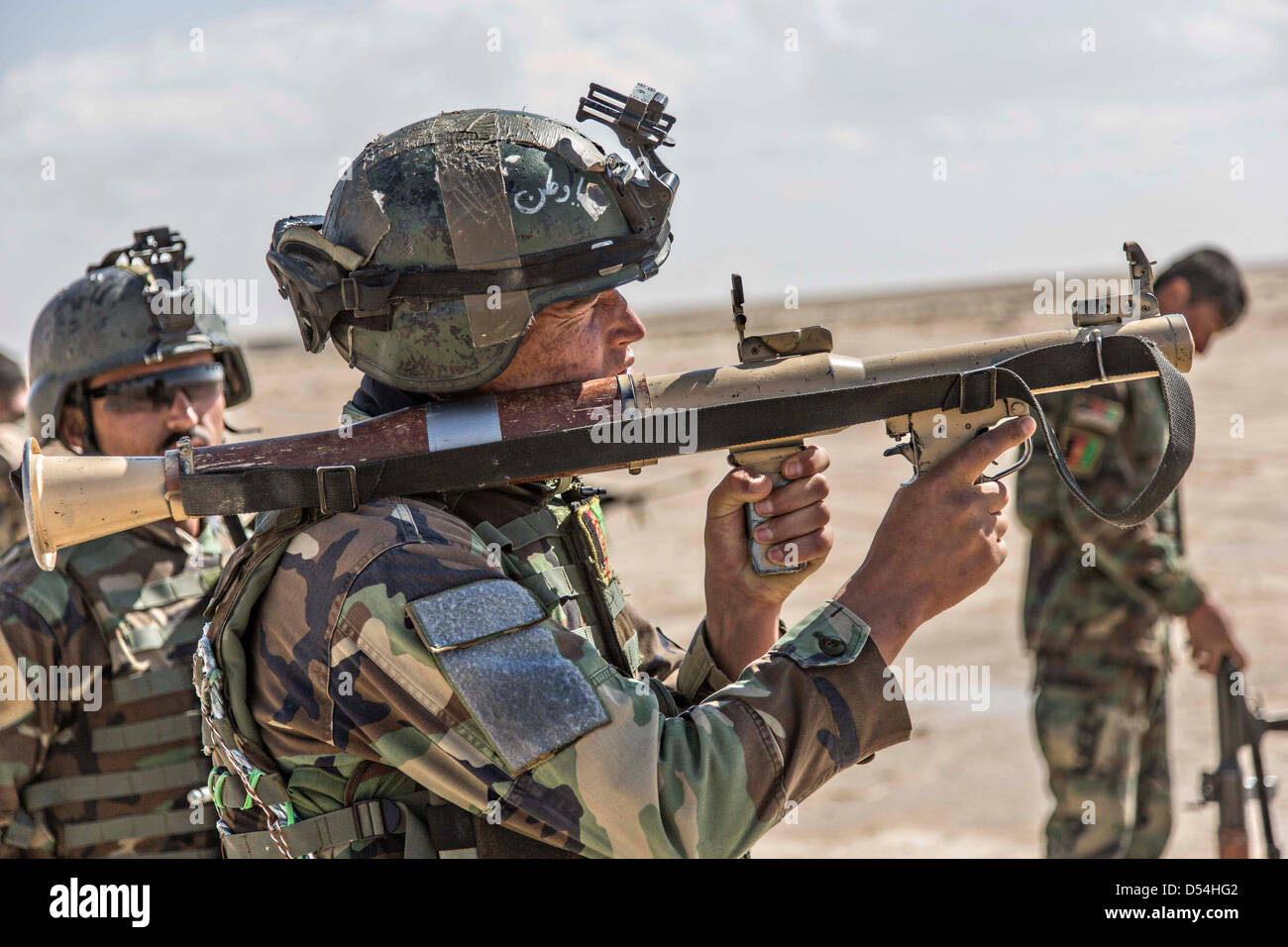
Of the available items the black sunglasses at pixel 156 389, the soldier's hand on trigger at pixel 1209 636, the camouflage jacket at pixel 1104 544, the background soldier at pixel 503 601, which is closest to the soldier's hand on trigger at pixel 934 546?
the background soldier at pixel 503 601

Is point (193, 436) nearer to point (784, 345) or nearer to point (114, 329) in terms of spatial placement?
point (114, 329)

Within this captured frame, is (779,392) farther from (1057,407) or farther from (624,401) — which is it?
(1057,407)

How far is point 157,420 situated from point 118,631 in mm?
700

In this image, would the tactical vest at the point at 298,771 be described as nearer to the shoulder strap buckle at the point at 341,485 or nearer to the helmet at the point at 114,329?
the shoulder strap buckle at the point at 341,485

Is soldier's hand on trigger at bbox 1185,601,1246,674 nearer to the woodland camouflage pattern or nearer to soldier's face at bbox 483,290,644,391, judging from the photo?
the woodland camouflage pattern

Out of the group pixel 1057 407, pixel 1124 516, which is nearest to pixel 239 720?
pixel 1124 516

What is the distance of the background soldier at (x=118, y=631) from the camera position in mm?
3688

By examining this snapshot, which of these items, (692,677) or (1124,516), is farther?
(692,677)

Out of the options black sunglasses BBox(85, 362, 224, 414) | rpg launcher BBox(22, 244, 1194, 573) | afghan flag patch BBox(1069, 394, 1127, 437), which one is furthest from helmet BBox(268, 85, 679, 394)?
afghan flag patch BBox(1069, 394, 1127, 437)

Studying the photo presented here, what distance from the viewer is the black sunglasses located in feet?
13.8

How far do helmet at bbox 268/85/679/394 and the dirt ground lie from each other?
79 cm

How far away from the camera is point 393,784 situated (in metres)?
2.38

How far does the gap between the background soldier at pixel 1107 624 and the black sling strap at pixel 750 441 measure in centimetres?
320
